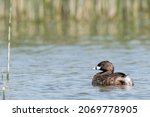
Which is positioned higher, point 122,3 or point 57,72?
point 122,3

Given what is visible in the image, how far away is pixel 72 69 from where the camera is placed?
46.1 feet

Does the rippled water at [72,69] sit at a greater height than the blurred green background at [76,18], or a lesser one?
lesser

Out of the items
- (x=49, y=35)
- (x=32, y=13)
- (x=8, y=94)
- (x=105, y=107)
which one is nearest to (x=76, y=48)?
(x=49, y=35)

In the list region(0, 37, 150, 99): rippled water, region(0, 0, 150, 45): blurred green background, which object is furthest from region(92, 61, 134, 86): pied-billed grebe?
region(0, 0, 150, 45): blurred green background

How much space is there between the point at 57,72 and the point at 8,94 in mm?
2313

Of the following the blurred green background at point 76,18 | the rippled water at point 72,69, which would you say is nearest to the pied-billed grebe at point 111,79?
the rippled water at point 72,69

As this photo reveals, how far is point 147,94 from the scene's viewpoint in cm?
1140

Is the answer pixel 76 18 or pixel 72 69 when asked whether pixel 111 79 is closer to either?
pixel 72 69

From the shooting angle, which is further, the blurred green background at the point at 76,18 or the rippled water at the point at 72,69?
the blurred green background at the point at 76,18

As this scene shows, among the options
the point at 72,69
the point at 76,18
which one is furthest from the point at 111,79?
the point at 76,18

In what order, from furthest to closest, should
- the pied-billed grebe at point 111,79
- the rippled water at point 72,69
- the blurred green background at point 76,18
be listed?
the blurred green background at point 76,18 → the pied-billed grebe at point 111,79 → the rippled water at point 72,69

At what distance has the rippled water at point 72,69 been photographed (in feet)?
38.1

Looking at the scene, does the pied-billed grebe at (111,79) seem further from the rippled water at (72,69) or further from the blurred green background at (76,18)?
the blurred green background at (76,18)

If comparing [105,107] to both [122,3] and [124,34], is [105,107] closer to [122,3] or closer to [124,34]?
[124,34]
